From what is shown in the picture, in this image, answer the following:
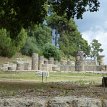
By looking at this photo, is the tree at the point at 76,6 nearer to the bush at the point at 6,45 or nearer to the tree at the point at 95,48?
the bush at the point at 6,45

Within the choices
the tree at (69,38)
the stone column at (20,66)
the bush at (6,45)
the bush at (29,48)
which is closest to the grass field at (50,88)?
the stone column at (20,66)

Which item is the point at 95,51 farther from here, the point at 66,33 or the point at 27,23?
the point at 27,23

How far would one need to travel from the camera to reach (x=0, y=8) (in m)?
35.1

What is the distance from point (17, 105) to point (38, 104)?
0.30 meters

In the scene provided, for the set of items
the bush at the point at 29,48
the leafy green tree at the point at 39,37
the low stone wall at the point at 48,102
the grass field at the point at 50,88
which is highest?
the leafy green tree at the point at 39,37

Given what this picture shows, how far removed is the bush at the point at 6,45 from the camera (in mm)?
73419

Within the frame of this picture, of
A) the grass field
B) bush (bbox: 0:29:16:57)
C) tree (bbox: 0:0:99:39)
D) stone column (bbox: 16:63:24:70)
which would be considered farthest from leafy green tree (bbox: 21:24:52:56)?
the grass field

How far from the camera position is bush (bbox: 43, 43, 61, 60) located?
82938mm

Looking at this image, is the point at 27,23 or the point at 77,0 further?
the point at 27,23

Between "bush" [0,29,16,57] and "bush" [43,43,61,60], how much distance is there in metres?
10.4

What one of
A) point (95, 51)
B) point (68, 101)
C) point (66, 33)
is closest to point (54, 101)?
point (68, 101)

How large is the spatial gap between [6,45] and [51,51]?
12565 millimetres

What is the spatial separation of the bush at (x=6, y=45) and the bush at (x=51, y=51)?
10370 mm

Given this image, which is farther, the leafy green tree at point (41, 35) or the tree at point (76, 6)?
the leafy green tree at point (41, 35)
